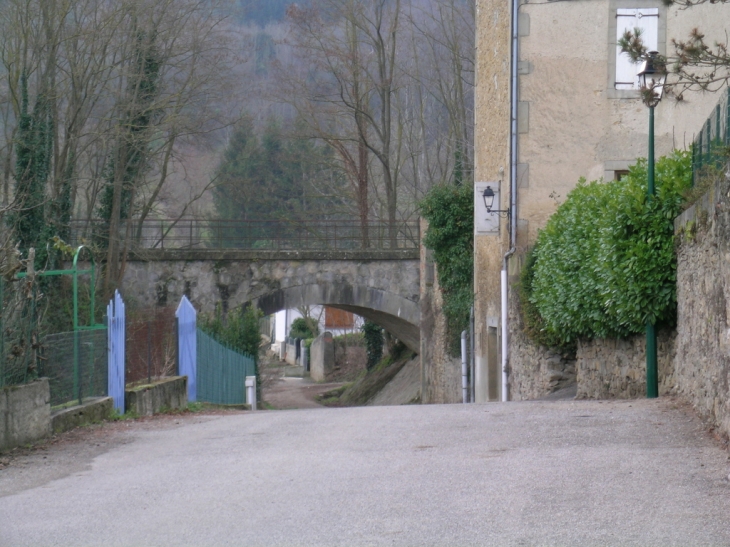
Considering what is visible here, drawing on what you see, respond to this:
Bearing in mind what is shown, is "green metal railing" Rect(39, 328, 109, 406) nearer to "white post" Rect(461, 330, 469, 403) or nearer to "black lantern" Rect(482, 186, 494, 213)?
"black lantern" Rect(482, 186, 494, 213)

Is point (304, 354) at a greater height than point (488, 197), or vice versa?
point (488, 197)

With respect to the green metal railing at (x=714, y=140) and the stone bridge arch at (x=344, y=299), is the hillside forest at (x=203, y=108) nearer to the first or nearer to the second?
the stone bridge arch at (x=344, y=299)

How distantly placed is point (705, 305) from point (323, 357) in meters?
39.8

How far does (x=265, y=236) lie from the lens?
27531 mm

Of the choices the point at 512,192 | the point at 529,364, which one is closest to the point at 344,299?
the point at 512,192

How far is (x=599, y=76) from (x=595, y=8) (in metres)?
1.20

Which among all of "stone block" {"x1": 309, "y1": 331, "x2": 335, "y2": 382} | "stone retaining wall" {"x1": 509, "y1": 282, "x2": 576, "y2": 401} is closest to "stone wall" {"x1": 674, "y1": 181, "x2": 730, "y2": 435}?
"stone retaining wall" {"x1": 509, "y1": 282, "x2": 576, "y2": 401}

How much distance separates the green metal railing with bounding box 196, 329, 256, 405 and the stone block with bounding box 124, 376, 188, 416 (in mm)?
1618

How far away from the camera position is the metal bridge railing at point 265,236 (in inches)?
1069

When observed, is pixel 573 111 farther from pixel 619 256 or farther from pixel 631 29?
pixel 619 256

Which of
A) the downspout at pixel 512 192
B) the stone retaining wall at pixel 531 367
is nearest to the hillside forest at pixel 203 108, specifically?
the stone retaining wall at pixel 531 367

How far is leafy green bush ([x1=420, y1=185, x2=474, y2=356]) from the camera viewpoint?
21953 mm

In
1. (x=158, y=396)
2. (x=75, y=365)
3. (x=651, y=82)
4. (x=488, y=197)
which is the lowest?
(x=158, y=396)

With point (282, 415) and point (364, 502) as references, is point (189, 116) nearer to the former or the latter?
point (282, 415)
